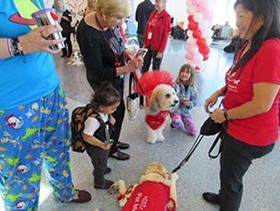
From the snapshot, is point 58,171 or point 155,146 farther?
point 155,146

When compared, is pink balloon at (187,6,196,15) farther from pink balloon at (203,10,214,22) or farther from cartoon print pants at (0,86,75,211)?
cartoon print pants at (0,86,75,211)

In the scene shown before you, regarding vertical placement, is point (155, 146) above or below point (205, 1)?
below

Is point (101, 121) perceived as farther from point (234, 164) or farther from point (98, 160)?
point (234, 164)

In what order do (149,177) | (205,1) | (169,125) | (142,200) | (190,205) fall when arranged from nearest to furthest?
(142,200)
(149,177)
(190,205)
(169,125)
(205,1)

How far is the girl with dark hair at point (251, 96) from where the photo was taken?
36.5 inches

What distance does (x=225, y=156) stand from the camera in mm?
1233

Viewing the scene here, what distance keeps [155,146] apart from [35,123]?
58.1 inches

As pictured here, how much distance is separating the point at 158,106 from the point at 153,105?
0.17ft

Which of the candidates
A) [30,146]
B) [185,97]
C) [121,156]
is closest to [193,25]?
[185,97]

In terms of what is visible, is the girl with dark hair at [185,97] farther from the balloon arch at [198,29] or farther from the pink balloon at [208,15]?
the pink balloon at [208,15]

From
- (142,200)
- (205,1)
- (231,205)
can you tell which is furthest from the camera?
(205,1)

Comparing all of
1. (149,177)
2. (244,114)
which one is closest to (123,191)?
(149,177)

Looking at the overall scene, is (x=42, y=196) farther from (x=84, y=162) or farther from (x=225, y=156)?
(x=225, y=156)

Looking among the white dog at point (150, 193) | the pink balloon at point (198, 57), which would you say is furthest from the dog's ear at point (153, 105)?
the pink balloon at point (198, 57)
